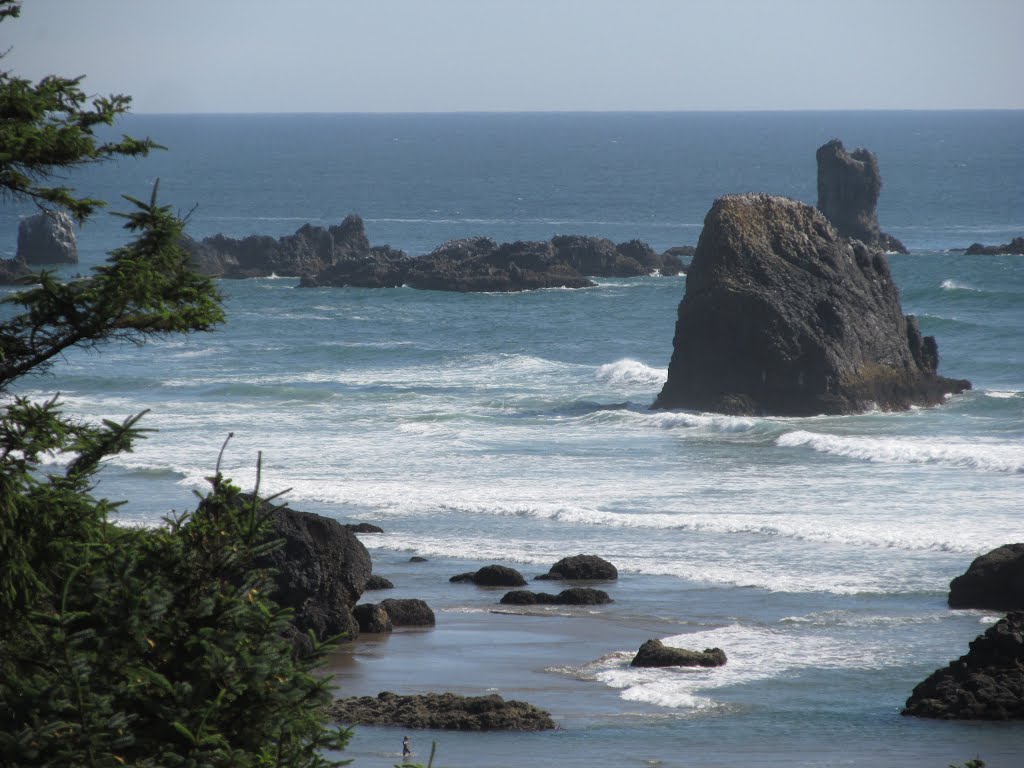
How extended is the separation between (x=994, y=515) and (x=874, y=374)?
13440 millimetres

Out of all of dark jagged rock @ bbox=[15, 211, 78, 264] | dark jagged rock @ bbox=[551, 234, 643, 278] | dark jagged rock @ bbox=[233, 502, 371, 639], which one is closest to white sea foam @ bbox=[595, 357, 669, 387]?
dark jagged rock @ bbox=[551, 234, 643, 278]

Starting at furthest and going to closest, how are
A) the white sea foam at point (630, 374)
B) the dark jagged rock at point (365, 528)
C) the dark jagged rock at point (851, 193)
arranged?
the dark jagged rock at point (851, 193)
the white sea foam at point (630, 374)
the dark jagged rock at point (365, 528)

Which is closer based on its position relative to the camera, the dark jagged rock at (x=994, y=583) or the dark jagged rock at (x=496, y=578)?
the dark jagged rock at (x=994, y=583)

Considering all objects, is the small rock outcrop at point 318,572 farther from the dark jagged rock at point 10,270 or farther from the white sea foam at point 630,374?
the dark jagged rock at point 10,270

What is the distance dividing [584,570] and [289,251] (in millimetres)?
66099

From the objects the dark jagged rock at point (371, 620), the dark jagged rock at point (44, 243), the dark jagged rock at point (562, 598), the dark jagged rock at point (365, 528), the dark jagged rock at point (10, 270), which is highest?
the dark jagged rock at point (44, 243)

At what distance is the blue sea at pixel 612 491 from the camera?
1702 cm

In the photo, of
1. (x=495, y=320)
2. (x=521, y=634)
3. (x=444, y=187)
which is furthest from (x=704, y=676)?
(x=444, y=187)

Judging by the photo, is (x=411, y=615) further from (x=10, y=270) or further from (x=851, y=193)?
(x=851, y=193)

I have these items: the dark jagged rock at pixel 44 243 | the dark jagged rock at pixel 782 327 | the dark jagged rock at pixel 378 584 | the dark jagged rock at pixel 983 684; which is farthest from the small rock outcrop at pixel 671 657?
the dark jagged rock at pixel 44 243

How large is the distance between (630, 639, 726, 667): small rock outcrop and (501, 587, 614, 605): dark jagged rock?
11.5ft

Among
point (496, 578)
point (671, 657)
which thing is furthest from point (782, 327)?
point (671, 657)

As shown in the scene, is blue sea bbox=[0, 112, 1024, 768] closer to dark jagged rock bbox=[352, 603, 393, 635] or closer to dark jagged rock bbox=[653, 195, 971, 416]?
dark jagged rock bbox=[352, 603, 393, 635]

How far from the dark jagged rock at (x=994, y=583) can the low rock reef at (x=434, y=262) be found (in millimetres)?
55770
